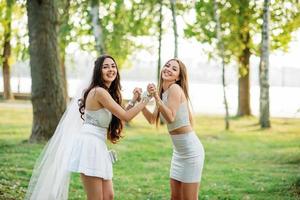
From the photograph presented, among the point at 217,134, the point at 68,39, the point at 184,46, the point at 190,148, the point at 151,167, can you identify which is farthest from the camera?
Answer: the point at 184,46

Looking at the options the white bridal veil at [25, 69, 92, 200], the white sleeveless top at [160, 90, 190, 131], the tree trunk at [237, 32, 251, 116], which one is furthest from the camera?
the tree trunk at [237, 32, 251, 116]

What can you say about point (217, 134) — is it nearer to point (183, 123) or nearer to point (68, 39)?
point (68, 39)

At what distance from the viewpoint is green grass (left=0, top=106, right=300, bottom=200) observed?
909cm

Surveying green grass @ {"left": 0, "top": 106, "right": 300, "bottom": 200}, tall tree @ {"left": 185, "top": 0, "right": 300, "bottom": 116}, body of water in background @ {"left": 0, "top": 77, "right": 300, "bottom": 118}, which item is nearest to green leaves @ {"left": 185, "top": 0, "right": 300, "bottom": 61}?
tall tree @ {"left": 185, "top": 0, "right": 300, "bottom": 116}

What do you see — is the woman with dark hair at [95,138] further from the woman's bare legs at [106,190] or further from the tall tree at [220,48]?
the tall tree at [220,48]

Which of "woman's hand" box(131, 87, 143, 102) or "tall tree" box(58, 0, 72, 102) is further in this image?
"tall tree" box(58, 0, 72, 102)

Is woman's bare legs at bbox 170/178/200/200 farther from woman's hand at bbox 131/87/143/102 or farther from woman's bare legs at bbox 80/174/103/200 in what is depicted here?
woman's hand at bbox 131/87/143/102

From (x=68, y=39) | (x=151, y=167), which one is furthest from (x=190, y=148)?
(x=68, y=39)

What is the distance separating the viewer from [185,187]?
18.5 feet

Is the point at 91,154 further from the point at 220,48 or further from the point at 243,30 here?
the point at 243,30

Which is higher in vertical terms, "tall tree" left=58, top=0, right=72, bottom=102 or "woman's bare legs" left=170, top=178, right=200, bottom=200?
"tall tree" left=58, top=0, right=72, bottom=102

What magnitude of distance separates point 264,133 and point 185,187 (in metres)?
15.2

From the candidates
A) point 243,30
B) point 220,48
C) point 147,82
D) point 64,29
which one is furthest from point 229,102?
point 147,82

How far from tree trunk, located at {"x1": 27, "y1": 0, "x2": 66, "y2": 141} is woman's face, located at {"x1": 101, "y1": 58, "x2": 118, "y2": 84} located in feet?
26.1
